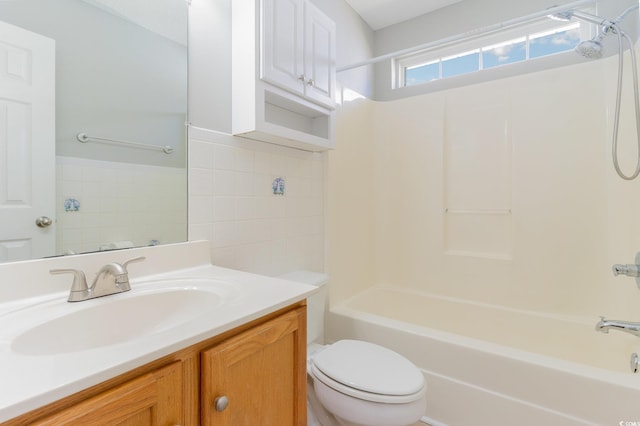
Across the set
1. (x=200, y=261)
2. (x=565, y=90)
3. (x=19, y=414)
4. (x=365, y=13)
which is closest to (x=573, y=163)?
(x=565, y=90)

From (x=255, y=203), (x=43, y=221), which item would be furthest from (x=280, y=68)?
(x=43, y=221)

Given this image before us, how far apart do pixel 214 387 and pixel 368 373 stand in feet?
2.39

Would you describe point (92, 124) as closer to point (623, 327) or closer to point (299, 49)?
point (299, 49)

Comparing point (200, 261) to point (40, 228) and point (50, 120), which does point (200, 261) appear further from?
point (50, 120)

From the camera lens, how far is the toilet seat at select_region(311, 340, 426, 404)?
1100mm

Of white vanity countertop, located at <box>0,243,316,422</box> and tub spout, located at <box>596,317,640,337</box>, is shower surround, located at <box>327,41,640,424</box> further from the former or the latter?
white vanity countertop, located at <box>0,243,316,422</box>

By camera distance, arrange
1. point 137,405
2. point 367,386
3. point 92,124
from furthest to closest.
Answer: point 367,386 → point 92,124 → point 137,405

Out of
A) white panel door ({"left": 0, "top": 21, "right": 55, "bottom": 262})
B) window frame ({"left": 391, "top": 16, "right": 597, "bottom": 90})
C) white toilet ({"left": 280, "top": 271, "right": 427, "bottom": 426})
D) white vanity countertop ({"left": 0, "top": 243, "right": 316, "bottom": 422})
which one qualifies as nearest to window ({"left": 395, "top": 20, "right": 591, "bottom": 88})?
window frame ({"left": 391, "top": 16, "right": 597, "bottom": 90})

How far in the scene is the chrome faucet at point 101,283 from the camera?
813 mm

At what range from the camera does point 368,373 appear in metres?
1.20

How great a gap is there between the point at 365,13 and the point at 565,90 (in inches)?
58.9

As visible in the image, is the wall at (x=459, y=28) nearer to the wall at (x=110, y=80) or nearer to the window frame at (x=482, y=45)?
the window frame at (x=482, y=45)

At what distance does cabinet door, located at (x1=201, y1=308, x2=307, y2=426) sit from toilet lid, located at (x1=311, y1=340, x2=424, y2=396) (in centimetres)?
29

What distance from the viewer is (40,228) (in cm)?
86
